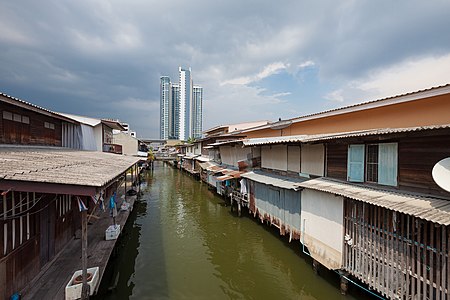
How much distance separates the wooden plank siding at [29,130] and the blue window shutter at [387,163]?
47.4 ft

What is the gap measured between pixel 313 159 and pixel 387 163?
4019 millimetres

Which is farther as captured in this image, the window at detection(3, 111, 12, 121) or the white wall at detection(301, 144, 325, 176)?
the white wall at detection(301, 144, 325, 176)

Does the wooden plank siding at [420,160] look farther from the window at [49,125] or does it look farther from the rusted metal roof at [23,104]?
the window at [49,125]

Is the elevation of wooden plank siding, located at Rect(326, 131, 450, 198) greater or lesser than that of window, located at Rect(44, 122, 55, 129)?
lesser

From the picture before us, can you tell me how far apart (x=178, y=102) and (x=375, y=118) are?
11916 centimetres

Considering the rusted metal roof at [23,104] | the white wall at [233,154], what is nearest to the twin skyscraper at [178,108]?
the white wall at [233,154]

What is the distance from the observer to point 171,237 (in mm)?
14344

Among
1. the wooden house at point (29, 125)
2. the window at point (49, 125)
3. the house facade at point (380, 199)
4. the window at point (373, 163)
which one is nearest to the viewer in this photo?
the house facade at point (380, 199)

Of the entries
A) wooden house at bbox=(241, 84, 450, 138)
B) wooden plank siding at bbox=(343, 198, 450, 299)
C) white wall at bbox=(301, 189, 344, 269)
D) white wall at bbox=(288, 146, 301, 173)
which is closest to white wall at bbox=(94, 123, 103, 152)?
white wall at bbox=(288, 146, 301, 173)

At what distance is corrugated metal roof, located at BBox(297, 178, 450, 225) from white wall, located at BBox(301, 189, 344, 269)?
525 millimetres

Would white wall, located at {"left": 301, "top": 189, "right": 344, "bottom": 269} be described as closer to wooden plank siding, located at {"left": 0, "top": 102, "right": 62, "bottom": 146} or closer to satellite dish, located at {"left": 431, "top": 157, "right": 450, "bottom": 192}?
satellite dish, located at {"left": 431, "top": 157, "right": 450, "bottom": 192}

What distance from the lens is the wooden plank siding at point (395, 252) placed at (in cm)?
576

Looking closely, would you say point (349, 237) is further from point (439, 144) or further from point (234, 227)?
point (234, 227)

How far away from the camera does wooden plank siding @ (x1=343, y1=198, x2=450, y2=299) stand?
576cm
